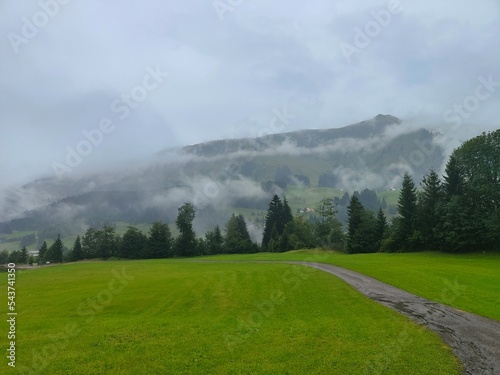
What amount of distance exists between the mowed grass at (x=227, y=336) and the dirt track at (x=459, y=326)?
0.77m

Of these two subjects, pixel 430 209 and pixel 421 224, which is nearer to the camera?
pixel 430 209

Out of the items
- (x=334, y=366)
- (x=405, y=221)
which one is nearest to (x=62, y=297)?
(x=334, y=366)

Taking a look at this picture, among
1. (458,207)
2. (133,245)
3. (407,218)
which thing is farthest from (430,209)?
(133,245)

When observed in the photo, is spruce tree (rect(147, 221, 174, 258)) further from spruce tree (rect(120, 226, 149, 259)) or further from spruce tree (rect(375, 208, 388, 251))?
spruce tree (rect(375, 208, 388, 251))

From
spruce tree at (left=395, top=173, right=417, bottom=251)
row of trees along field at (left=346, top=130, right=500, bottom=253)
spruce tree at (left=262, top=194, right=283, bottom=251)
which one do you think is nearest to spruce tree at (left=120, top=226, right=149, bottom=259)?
spruce tree at (left=262, top=194, right=283, bottom=251)

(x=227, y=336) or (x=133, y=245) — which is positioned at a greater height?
(x=133, y=245)

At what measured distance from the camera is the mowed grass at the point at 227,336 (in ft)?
49.4

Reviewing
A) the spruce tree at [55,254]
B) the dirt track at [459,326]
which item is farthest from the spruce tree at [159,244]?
the dirt track at [459,326]

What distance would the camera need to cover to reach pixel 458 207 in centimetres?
7800

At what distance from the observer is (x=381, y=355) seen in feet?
51.3

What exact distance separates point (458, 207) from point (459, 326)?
223 feet

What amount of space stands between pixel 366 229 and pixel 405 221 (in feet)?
49.1

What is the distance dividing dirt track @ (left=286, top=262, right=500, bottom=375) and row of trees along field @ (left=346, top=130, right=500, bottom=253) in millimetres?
54522

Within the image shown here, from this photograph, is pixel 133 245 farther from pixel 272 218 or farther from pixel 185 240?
pixel 272 218
